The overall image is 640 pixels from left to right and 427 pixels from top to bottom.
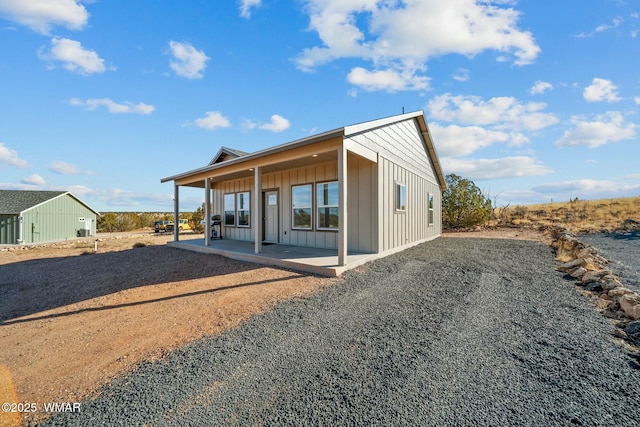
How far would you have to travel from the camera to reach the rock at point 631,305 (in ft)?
11.1

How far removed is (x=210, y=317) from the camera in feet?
12.6

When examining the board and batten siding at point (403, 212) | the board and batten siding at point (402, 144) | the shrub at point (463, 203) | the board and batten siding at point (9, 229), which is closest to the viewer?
the board and batten siding at point (402, 144)

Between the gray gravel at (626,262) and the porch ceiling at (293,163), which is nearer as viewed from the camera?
the gray gravel at (626,262)

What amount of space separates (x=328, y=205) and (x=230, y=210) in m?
5.68

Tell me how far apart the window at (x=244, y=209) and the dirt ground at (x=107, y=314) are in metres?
3.71

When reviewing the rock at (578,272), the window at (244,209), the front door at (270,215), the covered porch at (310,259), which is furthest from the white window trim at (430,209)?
the window at (244,209)

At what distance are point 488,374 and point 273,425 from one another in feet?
6.12

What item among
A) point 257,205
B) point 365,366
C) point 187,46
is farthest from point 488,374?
point 187,46

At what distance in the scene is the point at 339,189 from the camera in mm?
5676

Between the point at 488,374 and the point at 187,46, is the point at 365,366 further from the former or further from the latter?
the point at 187,46

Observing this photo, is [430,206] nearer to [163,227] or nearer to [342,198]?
[342,198]

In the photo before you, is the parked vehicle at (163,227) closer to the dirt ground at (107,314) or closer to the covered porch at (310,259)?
the dirt ground at (107,314)

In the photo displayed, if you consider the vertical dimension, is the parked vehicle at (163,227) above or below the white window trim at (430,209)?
below

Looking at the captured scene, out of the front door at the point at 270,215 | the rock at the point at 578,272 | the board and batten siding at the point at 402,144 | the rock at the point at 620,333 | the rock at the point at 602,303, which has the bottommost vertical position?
the rock at the point at 620,333
